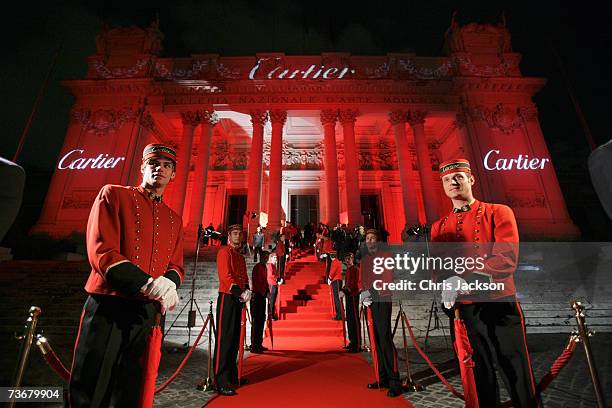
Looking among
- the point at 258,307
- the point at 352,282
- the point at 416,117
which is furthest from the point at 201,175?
the point at 352,282

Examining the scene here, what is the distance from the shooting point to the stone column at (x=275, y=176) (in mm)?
16438

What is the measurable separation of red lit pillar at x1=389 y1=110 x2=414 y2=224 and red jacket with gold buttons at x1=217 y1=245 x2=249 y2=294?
14.4 metres

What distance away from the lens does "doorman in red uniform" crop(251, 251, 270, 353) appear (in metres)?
5.99

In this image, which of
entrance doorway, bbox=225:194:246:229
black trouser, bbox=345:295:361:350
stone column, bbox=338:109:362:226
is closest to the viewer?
black trouser, bbox=345:295:361:350

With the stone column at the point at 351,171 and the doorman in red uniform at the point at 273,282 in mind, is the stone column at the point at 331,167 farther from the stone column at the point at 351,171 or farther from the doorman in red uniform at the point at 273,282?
the doorman in red uniform at the point at 273,282

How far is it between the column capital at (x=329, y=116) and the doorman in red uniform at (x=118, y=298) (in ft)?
56.6

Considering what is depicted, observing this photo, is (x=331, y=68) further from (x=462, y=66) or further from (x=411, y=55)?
(x=462, y=66)

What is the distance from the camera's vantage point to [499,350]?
2.22m

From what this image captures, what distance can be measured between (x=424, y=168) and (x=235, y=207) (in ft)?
45.6

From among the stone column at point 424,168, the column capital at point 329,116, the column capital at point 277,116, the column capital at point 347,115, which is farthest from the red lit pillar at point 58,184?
the stone column at point 424,168

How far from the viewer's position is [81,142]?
1780 cm

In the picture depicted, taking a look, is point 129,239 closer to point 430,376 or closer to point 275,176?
point 430,376

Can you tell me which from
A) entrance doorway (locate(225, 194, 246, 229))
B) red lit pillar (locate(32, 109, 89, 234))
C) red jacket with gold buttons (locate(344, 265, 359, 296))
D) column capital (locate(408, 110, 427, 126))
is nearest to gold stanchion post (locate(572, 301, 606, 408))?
red jacket with gold buttons (locate(344, 265, 359, 296))

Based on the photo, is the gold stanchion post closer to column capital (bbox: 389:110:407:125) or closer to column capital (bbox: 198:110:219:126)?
column capital (bbox: 389:110:407:125)
